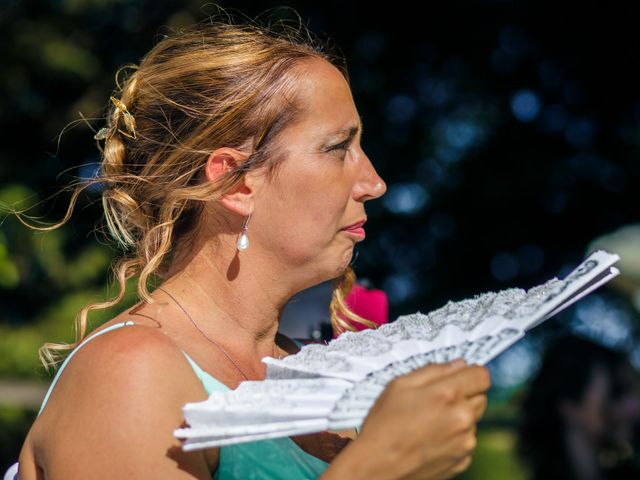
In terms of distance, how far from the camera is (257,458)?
2.02 meters

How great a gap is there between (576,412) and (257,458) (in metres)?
2.72

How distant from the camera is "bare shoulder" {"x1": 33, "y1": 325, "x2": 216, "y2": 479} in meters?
1.78

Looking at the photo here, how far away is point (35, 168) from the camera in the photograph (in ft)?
24.7

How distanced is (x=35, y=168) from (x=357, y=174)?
19.1 ft

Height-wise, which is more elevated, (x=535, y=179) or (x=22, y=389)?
(x=535, y=179)

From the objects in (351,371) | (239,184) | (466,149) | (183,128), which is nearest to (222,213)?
(239,184)

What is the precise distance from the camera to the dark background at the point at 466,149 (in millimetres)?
6734

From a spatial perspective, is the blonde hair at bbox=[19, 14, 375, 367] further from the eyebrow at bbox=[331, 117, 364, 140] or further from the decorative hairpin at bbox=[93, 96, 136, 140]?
the eyebrow at bbox=[331, 117, 364, 140]

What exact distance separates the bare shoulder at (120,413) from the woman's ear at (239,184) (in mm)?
446

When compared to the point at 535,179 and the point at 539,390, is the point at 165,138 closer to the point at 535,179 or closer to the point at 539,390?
the point at 539,390

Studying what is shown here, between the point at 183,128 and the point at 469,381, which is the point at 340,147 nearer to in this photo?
the point at 183,128

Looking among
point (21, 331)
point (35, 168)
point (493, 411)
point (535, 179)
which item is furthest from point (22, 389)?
point (535, 179)

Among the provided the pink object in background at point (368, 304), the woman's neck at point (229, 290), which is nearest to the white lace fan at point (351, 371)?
the woman's neck at point (229, 290)

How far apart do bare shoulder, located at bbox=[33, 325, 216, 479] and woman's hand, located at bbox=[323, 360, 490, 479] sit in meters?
0.38
